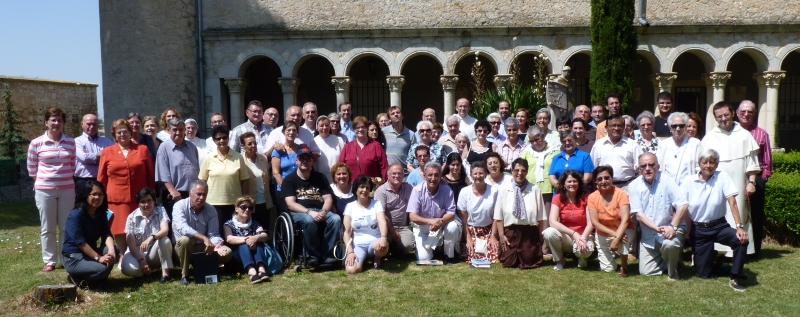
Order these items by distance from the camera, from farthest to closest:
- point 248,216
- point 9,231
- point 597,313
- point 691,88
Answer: point 691,88
point 9,231
point 248,216
point 597,313

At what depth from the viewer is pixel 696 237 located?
5.62m

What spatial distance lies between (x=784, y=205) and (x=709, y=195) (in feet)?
6.32

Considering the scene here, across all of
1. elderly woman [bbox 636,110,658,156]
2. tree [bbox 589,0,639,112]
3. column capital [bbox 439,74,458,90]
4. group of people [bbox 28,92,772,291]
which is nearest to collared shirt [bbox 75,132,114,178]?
group of people [bbox 28,92,772,291]

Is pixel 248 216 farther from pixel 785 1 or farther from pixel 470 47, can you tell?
pixel 785 1

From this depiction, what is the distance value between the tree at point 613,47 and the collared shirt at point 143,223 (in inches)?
360

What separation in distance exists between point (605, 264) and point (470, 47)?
8.79 meters

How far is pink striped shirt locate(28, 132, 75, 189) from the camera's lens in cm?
614

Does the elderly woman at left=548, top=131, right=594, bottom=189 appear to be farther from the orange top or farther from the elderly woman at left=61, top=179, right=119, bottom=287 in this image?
the elderly woman at left=61, top=179, right=119, bottom=287

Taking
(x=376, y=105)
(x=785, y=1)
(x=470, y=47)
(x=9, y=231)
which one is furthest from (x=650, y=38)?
(x=9, y=231)

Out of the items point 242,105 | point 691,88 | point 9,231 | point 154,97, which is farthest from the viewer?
point 691,88

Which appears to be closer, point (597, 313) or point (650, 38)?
point (597, 313)

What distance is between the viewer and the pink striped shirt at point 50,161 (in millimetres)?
6141

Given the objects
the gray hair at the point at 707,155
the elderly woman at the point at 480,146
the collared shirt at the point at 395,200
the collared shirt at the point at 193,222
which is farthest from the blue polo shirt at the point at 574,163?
the collared shirt at the point at 193,222

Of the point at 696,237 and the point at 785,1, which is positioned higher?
the point at 785,1
